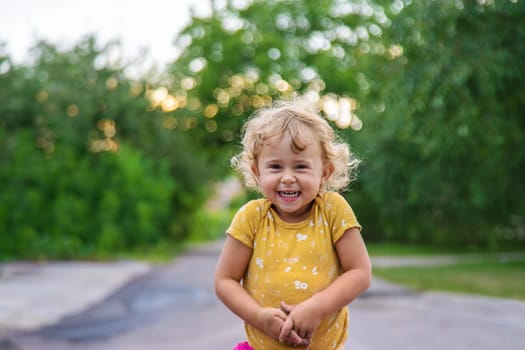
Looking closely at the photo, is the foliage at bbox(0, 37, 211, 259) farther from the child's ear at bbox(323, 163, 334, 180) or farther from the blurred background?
the child's ear at bbox(323, 163, 334, 180)

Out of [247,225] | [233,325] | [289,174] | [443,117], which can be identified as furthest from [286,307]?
[443,117]

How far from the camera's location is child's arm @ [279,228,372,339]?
2291 mm

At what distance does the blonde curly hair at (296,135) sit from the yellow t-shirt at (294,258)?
164 millimetres

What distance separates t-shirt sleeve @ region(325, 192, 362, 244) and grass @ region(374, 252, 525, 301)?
755 centimetres

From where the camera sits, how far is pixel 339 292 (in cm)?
235

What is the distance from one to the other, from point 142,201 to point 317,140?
64.7 feet

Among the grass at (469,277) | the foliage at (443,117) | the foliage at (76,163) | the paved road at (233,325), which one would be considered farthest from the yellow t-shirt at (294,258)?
the foliage at (76,163)

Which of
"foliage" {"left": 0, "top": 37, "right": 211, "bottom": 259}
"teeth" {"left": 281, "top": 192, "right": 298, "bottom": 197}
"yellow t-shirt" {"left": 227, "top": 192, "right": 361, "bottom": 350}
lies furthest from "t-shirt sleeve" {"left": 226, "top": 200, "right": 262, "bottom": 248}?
"foliage" {"left": 0, "top": 37, "right": 211, "bottom": 259}

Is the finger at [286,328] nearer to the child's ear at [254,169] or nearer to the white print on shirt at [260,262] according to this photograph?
the white print on shirt at [260,262]

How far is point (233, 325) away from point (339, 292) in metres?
6.08

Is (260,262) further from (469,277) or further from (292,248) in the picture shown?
(469,277)

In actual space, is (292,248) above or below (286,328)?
above

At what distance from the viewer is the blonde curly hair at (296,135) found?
2457 millimetres

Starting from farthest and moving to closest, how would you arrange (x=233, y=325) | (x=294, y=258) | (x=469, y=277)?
(x=469, y=277) → (x=233, y=325) → (x=294, y=258)
